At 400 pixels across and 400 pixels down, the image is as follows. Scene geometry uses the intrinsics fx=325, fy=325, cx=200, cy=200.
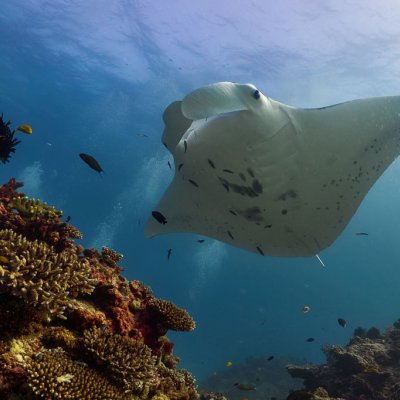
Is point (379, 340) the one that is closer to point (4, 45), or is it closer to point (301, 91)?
point (301, 91)

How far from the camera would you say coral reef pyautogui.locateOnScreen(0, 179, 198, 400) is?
300cm

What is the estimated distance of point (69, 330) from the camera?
3.78 meters

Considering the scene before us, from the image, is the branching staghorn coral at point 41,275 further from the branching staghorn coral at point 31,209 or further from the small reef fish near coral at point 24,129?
the small reef fish near coral at point 24,129

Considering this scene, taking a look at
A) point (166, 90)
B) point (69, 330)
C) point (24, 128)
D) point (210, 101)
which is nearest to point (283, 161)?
point (210, 101)

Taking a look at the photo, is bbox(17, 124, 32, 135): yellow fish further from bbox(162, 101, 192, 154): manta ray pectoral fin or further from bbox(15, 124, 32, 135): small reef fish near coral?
bbox(162, 101, 192, 154): manta ray pectoral fin

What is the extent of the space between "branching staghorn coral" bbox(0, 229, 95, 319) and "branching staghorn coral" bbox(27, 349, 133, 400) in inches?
20.0

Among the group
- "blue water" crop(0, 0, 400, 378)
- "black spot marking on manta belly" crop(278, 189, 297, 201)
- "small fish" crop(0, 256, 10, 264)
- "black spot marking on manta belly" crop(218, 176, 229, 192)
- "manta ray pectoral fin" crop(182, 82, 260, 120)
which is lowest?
"blue water" crop(0, 0, 400, 378)

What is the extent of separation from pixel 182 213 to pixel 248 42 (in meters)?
23.1

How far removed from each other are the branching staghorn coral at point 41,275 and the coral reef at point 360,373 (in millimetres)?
5571

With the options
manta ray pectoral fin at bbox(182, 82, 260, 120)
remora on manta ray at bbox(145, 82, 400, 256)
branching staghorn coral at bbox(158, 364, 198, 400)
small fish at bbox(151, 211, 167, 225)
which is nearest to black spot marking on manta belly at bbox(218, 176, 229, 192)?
remora on manta ray at bbox(145, 82, 400, 256)

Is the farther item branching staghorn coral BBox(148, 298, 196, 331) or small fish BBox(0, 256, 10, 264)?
branching staghorn coral BBox(148, 298, 196, 331)

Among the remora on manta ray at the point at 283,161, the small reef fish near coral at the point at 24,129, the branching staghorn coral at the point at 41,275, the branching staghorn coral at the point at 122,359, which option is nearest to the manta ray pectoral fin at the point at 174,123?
the remora on manta ray at the point at 283,161

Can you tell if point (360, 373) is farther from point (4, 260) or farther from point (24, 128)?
point (24, 128)

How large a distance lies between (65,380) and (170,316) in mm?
2180
